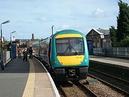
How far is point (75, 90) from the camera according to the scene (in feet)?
75.9

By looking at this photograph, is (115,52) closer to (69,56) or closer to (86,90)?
(69,56)

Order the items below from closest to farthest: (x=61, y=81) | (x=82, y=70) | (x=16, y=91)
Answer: (x=16, y=91) → (x=82, y=70) → (x=61, y=81)

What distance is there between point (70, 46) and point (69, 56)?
2.51 ft

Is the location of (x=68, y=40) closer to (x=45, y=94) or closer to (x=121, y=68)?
(x=121, y=68)

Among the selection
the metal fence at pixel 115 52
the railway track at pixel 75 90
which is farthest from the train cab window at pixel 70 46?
the metal fence at pixel 115 52

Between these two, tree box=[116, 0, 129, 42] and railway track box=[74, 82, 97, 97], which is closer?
railway track box=[74, 82, 97, 97]

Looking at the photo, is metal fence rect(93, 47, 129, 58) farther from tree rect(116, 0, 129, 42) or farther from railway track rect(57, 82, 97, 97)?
railway track rect(57, 82, 97, 97)

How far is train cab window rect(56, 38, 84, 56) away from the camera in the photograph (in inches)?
965

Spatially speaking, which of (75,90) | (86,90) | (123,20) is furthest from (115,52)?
(86,90)

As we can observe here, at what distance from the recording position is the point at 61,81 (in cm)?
2577

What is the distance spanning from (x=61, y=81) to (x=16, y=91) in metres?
9.32

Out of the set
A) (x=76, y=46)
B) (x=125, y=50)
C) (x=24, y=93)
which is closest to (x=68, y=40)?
(x=76, y=46)

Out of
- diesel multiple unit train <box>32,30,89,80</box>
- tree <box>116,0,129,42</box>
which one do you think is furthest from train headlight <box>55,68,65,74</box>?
tree <box>116,0,129,42</box>

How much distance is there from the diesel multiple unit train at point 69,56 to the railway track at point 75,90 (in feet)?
2.14
